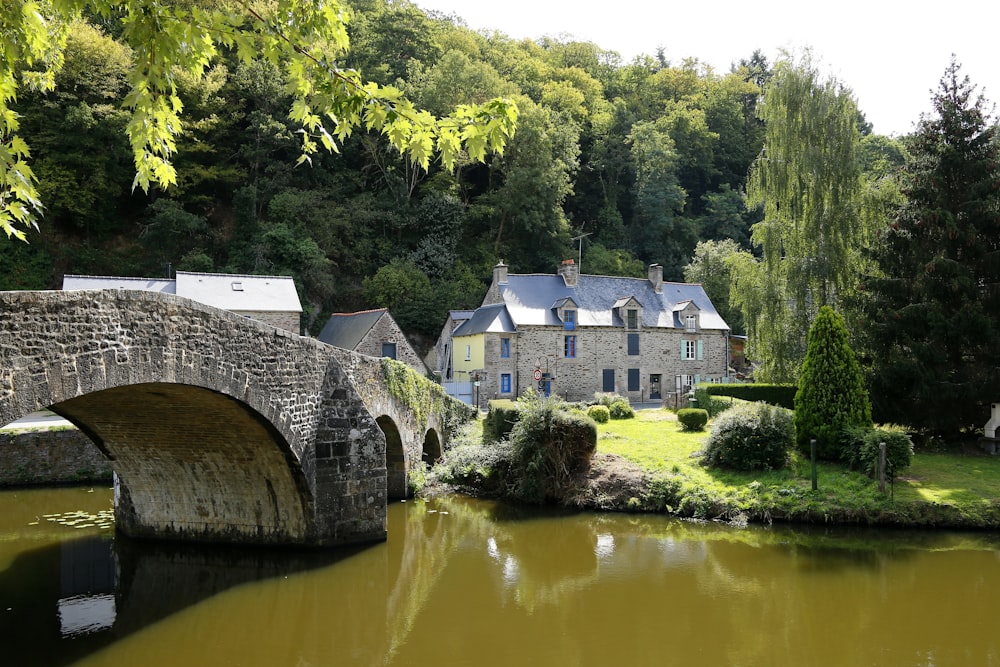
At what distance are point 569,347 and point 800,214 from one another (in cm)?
1129

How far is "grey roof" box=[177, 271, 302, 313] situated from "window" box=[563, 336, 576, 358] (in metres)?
10.5

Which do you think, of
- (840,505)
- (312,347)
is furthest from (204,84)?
(840,505)

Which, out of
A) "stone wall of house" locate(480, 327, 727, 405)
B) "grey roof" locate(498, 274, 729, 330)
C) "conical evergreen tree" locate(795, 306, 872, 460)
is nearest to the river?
"conical evergreen tree" locate(795, 306, 872, 460)

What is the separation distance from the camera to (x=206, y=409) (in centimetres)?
801

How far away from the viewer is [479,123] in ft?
13.5

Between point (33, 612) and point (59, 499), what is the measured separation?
715 cm

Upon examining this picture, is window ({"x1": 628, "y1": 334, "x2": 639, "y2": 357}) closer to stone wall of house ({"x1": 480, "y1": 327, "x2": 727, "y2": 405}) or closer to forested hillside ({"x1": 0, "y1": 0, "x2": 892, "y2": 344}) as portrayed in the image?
stone wall of house ({"x1": 480, "y1": 327, "x2": 727, "y2": 405})

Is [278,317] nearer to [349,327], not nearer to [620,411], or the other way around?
[349,327]

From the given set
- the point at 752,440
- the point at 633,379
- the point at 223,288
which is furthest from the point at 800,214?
the point at 223,288

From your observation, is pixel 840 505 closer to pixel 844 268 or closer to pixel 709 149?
pixel 844 268

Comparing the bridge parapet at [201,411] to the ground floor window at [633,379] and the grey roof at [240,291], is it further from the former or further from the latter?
the ground floor window at [633,379]

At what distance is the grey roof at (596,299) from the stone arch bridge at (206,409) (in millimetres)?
16015

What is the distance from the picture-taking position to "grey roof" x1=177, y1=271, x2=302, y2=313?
21.9 meters

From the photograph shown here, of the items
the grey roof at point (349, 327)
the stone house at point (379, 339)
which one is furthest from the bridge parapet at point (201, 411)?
the grey roof at point (349, 327)
